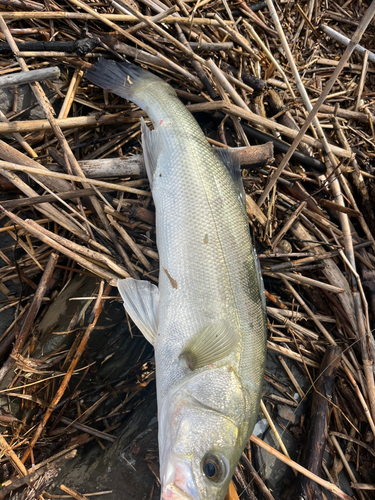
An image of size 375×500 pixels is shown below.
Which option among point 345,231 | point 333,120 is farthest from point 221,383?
point 333,120

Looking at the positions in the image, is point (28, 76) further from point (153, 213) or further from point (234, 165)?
point (234, 165)

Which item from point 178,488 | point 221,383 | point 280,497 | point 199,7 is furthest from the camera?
point 199,7

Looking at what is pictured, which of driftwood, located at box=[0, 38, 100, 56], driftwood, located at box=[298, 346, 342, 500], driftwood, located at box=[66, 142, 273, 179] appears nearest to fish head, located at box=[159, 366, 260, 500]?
driftwood, located at box=[298, 346, 342, 500]

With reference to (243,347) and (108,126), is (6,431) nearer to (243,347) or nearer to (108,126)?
(243,347)

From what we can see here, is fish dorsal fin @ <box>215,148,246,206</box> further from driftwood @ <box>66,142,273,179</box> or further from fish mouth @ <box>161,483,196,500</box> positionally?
fish mouth @ <box>161,483,196,500</box>

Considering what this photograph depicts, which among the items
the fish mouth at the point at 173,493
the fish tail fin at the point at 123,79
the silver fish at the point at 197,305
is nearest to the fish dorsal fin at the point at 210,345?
the silver fish at the point at 197,305

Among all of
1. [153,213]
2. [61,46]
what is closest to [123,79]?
[61,46]
